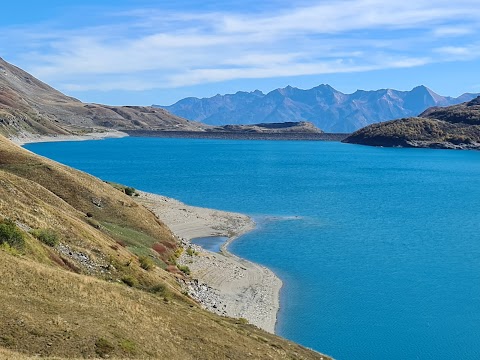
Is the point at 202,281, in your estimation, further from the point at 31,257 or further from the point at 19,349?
the point at 19,349

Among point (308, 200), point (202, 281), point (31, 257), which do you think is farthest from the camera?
point (308, 200)

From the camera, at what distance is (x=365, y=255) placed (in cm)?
7025

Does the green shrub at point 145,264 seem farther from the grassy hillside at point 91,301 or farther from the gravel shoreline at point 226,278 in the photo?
the gravel shoreline at point 226,278

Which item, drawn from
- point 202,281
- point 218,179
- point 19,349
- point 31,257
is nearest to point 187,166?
point 218,179

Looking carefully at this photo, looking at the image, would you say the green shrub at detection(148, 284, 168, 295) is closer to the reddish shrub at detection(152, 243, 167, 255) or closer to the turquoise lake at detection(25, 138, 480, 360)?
the turquoise lake at detection(25, 138, 480, 360)

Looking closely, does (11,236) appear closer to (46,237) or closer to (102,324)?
(46,237)

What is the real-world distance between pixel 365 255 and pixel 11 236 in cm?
4533

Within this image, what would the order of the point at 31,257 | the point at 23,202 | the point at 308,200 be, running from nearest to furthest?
the point at 31,257 → the point at 23,202 → the point at 308,200

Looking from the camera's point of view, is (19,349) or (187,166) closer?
(19,349)

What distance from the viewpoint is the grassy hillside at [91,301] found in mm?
25031

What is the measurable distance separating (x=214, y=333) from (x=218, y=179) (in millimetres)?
120202

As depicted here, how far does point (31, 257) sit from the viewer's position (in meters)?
35.3

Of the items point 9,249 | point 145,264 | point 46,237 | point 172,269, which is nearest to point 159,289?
point 145,264

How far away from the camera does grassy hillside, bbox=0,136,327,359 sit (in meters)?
25.0
